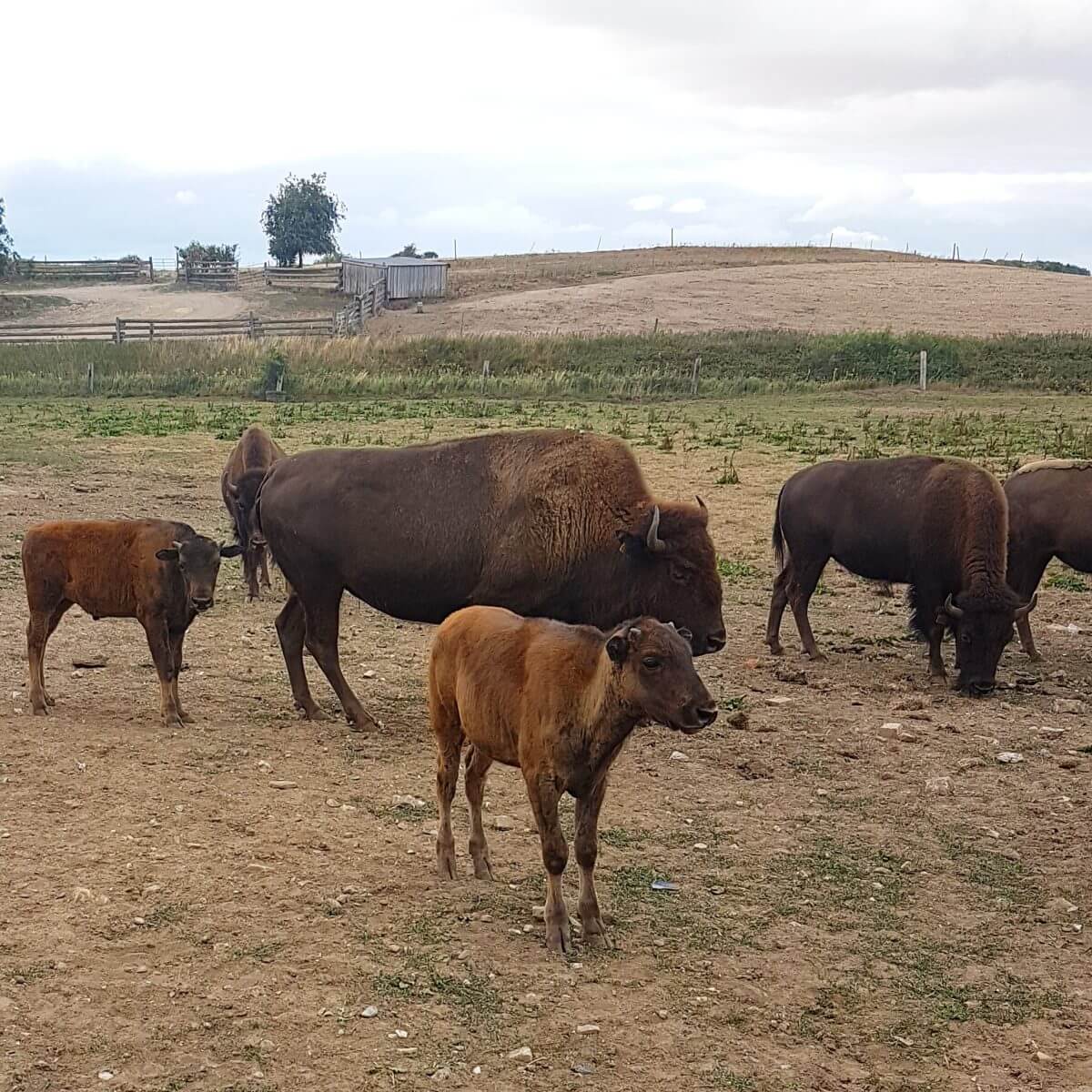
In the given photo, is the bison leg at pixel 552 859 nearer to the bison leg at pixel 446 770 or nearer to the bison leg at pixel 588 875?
the bison leg at pixel 588 875

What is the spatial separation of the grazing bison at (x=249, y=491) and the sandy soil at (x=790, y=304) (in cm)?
3824

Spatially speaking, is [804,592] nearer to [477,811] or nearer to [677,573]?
[677,573]

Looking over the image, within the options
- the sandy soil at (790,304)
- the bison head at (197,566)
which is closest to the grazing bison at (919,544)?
the bison head at (197,566)

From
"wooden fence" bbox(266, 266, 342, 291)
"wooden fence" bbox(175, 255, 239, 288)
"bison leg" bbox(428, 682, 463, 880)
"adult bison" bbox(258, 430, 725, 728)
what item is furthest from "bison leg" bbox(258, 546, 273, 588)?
"wooden fence" bbox(175, 255, 239, 288)

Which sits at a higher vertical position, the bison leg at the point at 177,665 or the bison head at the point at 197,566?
the bison head at the point at 197,566

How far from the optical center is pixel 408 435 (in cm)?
2516

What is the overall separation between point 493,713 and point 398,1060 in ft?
5.64

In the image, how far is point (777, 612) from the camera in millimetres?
11859

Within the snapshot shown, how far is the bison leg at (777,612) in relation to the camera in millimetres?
11750

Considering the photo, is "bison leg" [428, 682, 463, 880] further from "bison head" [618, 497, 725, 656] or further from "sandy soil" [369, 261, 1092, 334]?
"sandy soil" [369, 261, 1092, 334]

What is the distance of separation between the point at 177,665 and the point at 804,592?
5516mm

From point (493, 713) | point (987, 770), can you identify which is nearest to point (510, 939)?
point (493, 713)

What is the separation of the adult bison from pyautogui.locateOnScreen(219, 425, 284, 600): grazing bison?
262 cm

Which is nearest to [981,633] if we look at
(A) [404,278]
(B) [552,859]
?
(B) [552,859]
